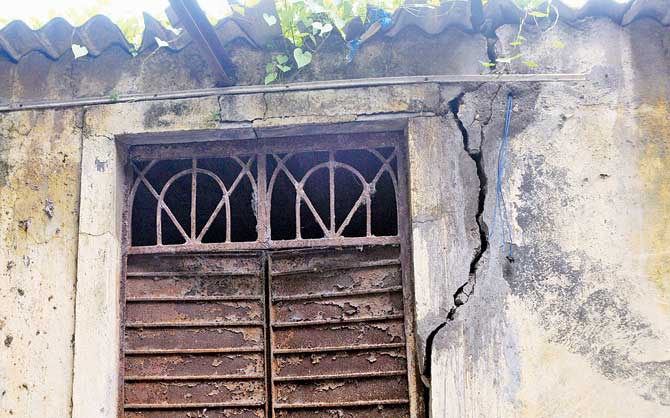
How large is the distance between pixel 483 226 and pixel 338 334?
980mm

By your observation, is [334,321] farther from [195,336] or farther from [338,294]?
[195,336]

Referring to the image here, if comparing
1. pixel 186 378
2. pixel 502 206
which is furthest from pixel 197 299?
pixel 502 206

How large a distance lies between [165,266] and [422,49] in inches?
75.1

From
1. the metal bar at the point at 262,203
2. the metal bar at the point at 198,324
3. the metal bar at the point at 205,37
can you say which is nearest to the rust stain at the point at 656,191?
the metal bar at the point at 262,203

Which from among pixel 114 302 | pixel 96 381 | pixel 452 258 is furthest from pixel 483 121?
pixel 96 381

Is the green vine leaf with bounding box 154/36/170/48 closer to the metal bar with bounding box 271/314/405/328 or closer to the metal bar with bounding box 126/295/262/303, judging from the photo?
the metal bar with bounding box 126/295/262/303

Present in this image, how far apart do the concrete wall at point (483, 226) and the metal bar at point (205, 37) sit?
16 centimetres

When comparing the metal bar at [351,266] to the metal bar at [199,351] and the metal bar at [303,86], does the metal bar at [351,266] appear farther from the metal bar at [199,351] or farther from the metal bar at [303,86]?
the metal bar at [303,86]

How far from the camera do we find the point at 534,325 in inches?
133

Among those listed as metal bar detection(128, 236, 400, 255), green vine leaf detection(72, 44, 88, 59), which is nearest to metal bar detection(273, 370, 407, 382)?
metal bar detection(128, 236, 400, 255)

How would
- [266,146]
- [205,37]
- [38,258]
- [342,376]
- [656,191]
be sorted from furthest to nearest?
[266,146]
[38,258]
[342,376]
[656,191]
[205,37]

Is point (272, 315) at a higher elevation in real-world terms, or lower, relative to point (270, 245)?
lower

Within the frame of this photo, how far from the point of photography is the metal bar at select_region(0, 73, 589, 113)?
11.9 feet

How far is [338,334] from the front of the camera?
365 cm
